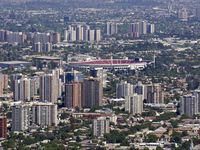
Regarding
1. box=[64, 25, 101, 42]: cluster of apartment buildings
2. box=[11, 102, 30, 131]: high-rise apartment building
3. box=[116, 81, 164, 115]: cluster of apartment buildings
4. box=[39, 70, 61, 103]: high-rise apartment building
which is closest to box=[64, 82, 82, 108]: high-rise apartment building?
box=[39, 70, 61, 103]: high-rise apartment building

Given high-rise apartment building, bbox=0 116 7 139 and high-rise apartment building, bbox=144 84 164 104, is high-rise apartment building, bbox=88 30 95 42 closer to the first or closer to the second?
high-rise apartment building, bbox=144 84 164 104

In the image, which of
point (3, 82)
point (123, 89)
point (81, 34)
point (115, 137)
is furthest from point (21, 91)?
point (81, 34)

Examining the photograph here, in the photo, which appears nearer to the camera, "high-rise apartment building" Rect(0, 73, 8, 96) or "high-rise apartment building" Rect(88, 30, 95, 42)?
"high-rise apartment building" Rect(0, 73, 8, 96)

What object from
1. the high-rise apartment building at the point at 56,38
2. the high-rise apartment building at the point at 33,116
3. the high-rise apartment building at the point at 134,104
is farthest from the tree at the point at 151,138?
the high-rise apartment building at the point at 56,38

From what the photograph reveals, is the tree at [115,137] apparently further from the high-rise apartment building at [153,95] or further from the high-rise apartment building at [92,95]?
the high-rise apartment building at [153,95]

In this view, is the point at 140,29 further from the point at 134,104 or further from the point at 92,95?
the point at 134,104

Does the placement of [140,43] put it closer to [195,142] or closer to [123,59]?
[123,59]
